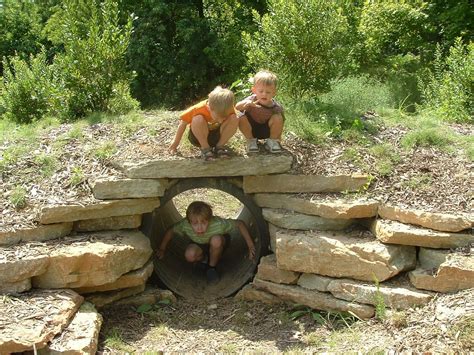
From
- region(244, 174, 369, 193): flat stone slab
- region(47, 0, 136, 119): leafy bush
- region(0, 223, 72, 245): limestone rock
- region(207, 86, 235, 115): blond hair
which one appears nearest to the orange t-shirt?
region(207, 86, 235, 115): blond hair

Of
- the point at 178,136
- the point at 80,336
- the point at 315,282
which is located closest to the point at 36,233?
the point at 80,336

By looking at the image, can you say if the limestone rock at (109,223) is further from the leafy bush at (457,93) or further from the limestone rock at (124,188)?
the leafy bush at (457,93)

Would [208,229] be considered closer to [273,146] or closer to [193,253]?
[193,253]

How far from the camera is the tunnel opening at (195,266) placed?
5742 mm

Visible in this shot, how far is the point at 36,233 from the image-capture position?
5098mm

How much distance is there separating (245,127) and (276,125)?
321 mm

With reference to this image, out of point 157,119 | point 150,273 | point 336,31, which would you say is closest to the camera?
point 150,273

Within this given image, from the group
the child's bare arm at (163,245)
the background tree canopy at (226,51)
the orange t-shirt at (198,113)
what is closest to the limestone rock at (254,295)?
the child's bare arm at (163,245)

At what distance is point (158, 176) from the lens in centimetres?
538

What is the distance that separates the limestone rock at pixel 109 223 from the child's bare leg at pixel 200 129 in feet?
3.51

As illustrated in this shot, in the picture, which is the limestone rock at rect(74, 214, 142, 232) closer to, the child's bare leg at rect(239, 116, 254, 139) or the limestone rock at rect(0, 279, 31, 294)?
the limestone rock at rect(0, 279, 31, 294)

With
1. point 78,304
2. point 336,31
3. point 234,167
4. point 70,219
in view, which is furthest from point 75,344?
point 336,31

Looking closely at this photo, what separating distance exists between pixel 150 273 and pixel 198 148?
141 centimetres

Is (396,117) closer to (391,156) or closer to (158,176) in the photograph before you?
(391,156)
